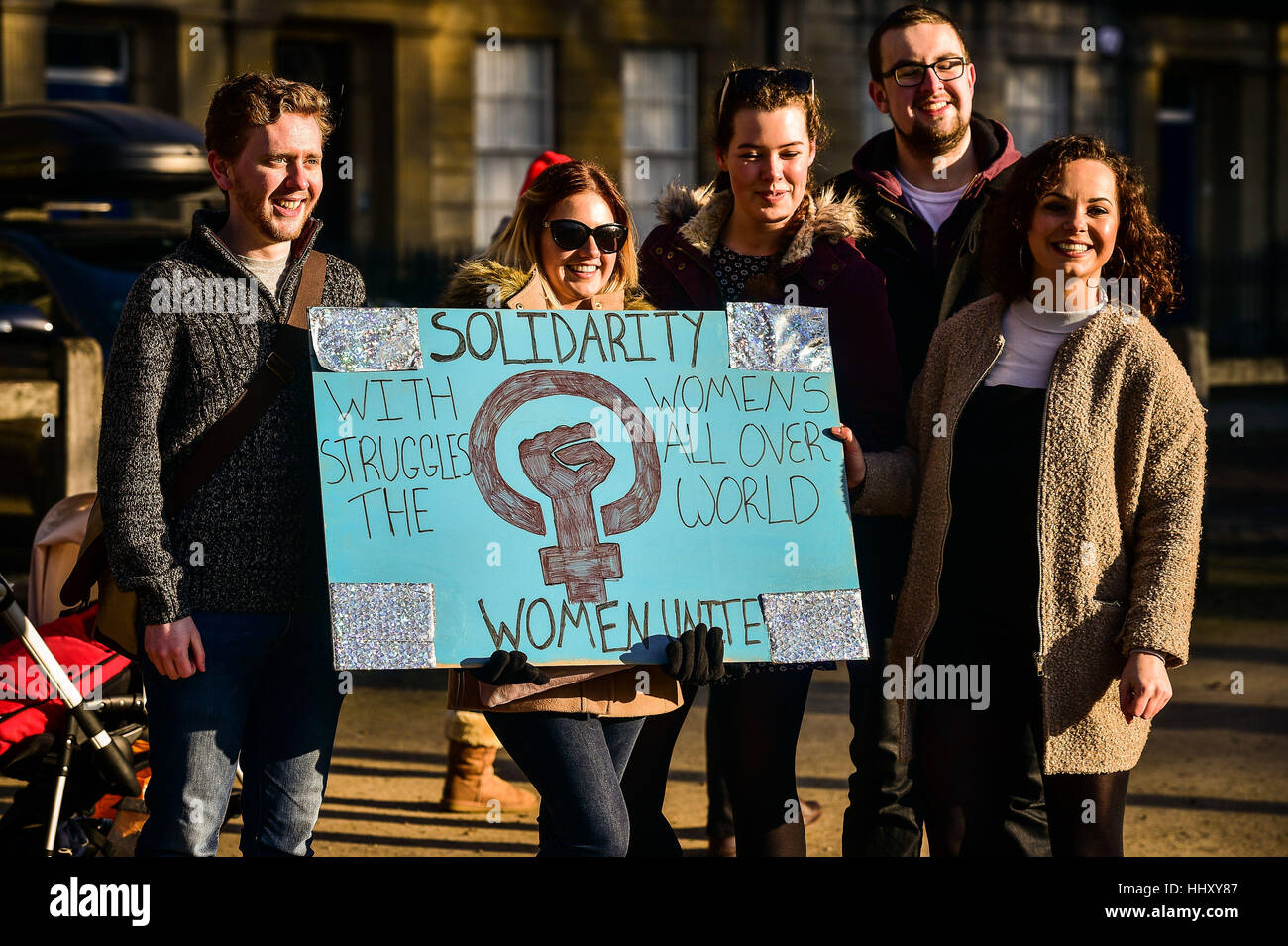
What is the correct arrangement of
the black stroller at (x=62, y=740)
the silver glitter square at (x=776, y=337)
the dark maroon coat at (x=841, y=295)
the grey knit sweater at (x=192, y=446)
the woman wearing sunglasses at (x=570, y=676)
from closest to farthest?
the grey knit sweater at (x=192, y=446) < the woman wearing sunglasses at (x=570, y=676) < the silver glitter square at (x=776, y=337) < the dark maroon coat at (x=841, y=295) < the black stroller at (x=62, y=740)

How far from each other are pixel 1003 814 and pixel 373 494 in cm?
156

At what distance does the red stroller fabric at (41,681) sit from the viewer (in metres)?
4.17

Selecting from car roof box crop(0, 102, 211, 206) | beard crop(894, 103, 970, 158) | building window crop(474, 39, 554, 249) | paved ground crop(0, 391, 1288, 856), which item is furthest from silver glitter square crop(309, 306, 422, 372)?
building window crop(474, 39, 554, 249)

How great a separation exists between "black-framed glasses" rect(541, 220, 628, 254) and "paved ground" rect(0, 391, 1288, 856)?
2.36m

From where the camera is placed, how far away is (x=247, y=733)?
3607mm

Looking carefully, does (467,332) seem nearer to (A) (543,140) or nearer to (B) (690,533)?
(B) (690,533)

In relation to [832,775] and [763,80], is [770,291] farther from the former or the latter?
[832,775]

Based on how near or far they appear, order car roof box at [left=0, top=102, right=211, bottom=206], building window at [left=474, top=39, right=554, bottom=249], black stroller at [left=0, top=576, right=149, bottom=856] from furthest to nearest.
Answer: building window at [left=474, top=39, right=554, bottom=249]
car roof box at [left=0, top=102, right=211, bottom=206]
black stroller at [left=0, top=576, right=149, bottom=856]

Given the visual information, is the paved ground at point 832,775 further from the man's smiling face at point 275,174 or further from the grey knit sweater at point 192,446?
the man's smiling face at point 275,174

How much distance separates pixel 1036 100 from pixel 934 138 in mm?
18857

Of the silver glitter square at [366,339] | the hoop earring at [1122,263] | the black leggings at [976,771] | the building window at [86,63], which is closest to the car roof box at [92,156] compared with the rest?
the silver glitter square at [366,339]

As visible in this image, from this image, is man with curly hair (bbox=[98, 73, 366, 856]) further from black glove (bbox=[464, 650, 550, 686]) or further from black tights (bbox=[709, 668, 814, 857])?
black tights (bbox=[709, 668, 814, 857])

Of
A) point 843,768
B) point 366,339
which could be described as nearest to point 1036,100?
point 843,768

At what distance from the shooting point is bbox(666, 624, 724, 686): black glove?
11.4ft
